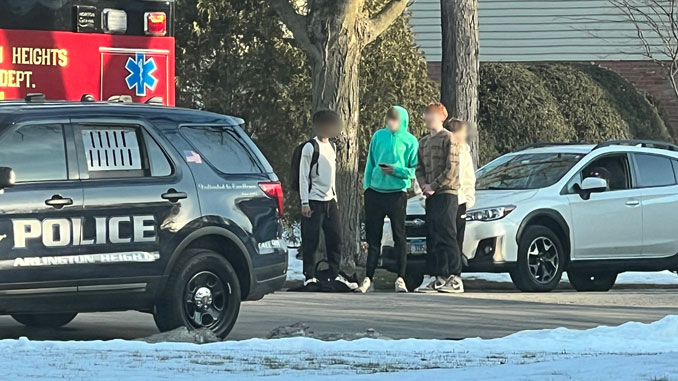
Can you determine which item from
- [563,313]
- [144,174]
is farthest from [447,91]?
[144,174]

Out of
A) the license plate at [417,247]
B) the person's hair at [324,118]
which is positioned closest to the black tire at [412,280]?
the license plate at [417,247]

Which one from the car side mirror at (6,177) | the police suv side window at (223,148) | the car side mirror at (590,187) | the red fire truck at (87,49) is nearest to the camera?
the car side mirror at (6,177)

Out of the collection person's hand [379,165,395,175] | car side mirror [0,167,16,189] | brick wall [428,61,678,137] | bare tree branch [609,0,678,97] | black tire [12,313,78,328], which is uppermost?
bare tree branch [609,0,678,97]

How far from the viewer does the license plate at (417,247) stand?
54.6 ft

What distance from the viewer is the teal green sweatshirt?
51.9 feet

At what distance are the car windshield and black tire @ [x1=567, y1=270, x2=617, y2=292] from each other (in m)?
1.47

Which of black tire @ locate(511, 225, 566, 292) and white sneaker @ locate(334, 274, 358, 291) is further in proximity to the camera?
black tire @ locate(511, 225, 566, 292)

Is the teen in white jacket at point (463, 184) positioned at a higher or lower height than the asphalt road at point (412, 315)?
higher

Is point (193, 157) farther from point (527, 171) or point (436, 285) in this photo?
point (527, 171)

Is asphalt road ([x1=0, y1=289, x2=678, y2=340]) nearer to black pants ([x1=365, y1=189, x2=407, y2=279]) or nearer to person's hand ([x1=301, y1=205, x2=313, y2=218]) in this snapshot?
black pants ([x1=365, y1=189, x2=407, y2=279])

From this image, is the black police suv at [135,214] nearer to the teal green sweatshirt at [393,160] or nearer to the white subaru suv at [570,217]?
the teal green sweatshirt at [393,160]

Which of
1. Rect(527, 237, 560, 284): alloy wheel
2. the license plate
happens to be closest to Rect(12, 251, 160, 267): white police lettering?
the license plate

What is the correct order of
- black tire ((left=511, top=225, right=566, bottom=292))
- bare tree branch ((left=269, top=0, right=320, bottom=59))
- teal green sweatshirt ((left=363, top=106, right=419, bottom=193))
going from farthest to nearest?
bare tree branch ((left=269, top=0, right=320, bottom=59))
black tire ((left=511, top=225, right=566, bottom=292))
teal green sweatshirt ((left=363, top=106, right=419, bottom=193))

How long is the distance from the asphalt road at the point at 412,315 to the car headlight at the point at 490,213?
913mm
